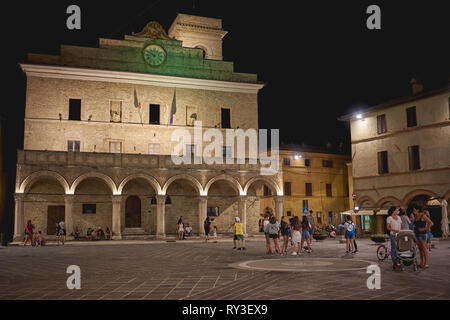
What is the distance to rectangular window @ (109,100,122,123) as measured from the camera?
3264 cm

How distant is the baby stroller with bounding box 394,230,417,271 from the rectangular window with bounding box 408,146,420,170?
19.6m

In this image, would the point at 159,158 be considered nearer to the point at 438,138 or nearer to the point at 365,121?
the point at 365,121

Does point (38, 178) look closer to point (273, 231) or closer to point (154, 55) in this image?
point (154, 55)

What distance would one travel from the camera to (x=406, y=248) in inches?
411

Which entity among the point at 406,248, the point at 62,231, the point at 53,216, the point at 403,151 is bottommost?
the point at 62,231

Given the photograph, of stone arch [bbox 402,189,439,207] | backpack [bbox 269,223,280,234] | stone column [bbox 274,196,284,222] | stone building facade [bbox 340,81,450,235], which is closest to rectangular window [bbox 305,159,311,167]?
stone building facade [bbox 340,81,450,235]

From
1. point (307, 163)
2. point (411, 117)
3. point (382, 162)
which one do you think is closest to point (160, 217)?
point (382, 162)

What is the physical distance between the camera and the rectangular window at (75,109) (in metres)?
31.8

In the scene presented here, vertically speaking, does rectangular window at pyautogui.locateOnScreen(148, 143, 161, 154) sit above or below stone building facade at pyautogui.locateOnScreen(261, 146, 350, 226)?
above

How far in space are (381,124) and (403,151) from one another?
2.93 m

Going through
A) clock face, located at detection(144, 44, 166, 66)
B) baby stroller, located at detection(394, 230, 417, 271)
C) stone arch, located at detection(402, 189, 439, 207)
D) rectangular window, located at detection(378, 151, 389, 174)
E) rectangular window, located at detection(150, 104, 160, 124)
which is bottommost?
baby stroller, located at detection(394, 230, 417, 271)

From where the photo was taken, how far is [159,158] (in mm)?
29672

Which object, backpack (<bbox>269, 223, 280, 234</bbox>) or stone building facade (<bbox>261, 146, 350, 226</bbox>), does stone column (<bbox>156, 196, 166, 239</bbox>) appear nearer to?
backpack (<bbox>269, 223, 280, 234</bbox>)

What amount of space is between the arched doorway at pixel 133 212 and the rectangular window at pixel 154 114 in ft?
20.0
